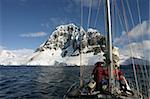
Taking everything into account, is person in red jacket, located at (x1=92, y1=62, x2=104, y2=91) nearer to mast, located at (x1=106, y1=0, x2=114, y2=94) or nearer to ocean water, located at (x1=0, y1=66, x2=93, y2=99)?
mast, located at (x1=106, y1=0, x2=114, y2=94)

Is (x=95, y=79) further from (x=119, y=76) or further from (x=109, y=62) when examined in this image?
(x=109, y=62)

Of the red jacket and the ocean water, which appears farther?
the ocean water

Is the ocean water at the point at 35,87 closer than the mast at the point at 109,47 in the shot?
No

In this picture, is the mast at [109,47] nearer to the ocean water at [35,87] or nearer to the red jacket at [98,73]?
the red jacket at [98,73]

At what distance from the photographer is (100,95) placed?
20.8 metres

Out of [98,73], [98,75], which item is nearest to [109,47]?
[98,73]

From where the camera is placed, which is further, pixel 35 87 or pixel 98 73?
pixel 35 87

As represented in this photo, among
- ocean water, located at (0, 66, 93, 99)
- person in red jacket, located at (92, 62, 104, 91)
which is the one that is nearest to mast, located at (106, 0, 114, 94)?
person in red jacket, located at (92, 62, 104, 91)

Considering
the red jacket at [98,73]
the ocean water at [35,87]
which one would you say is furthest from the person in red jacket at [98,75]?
the ocean water at [35,87]

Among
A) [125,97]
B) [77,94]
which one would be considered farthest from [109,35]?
[77,94]

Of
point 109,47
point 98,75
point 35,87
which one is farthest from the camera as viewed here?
point 35,87

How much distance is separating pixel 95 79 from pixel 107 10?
693 centimetres

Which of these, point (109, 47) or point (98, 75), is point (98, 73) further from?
point (109, 47)

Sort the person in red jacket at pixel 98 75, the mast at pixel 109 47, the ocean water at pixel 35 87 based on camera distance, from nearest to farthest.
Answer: the mast at pixel 109 47, the person in red jacket at pixel 98 75, the ocean water at pixel 35 87
